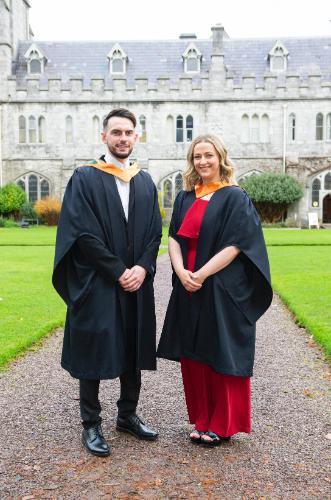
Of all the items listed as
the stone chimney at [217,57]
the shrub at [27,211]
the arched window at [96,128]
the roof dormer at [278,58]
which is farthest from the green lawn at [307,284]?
the roof dormer at [278,58]

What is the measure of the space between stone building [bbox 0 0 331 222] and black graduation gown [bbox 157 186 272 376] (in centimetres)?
2972

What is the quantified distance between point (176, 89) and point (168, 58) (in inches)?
113

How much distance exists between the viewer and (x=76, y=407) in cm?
465

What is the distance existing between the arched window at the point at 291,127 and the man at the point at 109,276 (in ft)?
101

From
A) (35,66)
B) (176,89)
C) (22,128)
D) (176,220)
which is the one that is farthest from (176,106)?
(176,220)

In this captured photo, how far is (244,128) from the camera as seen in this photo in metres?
33.5

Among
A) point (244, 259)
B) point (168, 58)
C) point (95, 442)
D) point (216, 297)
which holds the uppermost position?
point (168, 58)

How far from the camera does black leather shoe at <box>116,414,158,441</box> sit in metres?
3.98

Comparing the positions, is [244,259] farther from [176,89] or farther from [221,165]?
[176,89]

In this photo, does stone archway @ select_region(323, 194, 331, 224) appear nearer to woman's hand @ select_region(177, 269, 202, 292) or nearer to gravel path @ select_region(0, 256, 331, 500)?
gravel path @ select_region(0, 256, 331, 500)

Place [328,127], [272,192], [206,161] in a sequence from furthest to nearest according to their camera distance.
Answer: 1. [328,127]
2. [272,192]
3. [206,161]

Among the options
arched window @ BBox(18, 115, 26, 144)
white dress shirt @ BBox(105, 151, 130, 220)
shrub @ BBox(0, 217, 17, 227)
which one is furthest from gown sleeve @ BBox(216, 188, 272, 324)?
arched window @ BBox(18, 115, 26, 144)

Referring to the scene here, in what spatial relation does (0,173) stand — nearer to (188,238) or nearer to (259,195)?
(259,195)

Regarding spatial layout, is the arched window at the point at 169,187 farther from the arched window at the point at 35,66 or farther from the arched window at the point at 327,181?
the arched window at the point at 35,66
